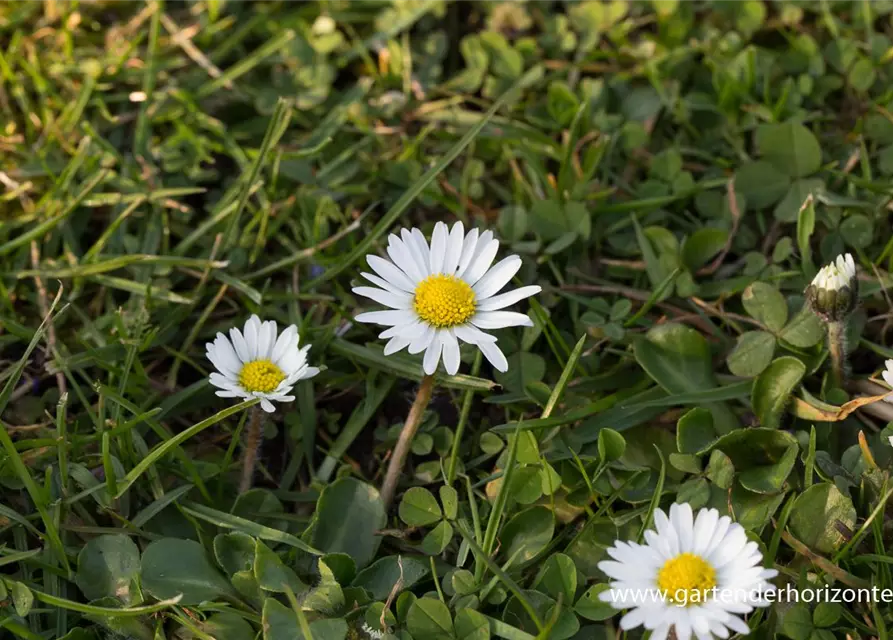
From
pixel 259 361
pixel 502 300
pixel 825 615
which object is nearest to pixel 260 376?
pixel 259 361

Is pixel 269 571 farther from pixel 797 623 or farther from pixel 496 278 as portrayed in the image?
pixel 797 623

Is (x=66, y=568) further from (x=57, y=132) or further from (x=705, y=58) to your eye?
(x=705, y=58)

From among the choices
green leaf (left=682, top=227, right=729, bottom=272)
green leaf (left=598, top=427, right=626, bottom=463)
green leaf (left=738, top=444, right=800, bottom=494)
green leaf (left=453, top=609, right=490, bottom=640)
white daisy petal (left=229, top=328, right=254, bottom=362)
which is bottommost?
green leaf (left=453, top=609, right=490, bottom=640)

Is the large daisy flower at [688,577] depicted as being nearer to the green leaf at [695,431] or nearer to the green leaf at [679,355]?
the green leaf at [695,431]

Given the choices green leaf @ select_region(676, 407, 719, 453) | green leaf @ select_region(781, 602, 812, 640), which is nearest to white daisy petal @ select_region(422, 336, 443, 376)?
green leaf @ select_region(676, 407, 719, 453)

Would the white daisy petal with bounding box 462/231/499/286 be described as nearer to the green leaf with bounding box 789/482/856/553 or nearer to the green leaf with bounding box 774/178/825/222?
the green leaf with bounding box 789/482/856/553

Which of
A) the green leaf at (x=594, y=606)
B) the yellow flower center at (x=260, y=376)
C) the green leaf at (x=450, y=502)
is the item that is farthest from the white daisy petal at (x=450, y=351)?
the green leaf at (x=594, y=606)
